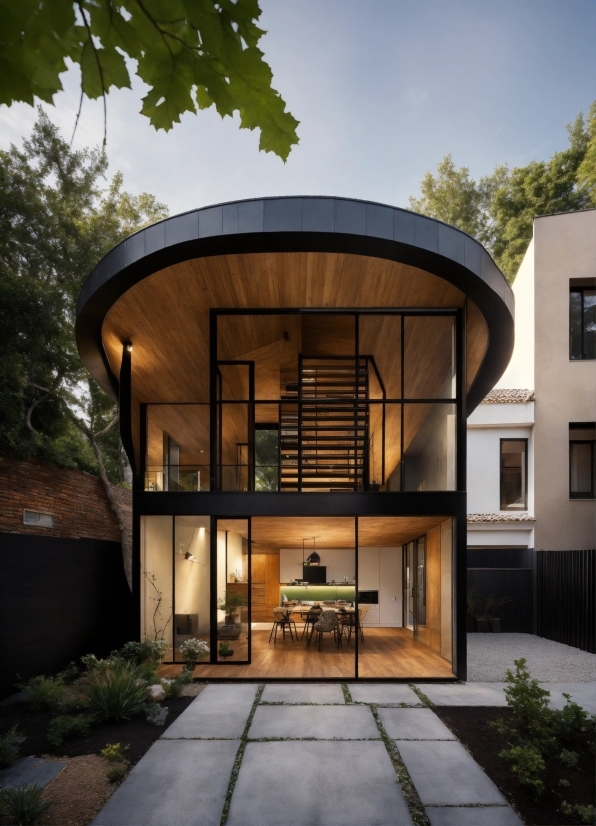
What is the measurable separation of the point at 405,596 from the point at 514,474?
4.20 meters

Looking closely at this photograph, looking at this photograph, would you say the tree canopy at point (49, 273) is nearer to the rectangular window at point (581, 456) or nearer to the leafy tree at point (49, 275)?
the leafy tree at point (49, 275)

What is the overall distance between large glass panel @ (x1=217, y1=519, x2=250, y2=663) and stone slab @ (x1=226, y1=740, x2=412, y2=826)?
3849 mm

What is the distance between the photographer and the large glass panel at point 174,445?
11.3m

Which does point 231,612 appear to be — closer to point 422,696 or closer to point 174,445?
point 422,696

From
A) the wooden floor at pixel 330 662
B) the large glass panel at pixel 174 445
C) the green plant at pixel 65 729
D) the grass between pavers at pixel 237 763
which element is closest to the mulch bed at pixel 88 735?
the green plant at pixel 65 729

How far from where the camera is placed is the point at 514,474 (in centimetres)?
1573

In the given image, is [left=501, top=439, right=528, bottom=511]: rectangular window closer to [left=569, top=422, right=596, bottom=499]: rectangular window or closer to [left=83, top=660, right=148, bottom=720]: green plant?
[left=569, top=422, right=596, bottom=499]: rectangular window

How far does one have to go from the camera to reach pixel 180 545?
34.8 ft

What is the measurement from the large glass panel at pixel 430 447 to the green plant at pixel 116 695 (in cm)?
517

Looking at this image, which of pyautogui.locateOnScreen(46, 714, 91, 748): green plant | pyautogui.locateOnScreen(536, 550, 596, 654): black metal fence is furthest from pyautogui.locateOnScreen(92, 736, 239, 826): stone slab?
pyautogui.locateOnScreen(536, 550, 596, 654): black metal fence

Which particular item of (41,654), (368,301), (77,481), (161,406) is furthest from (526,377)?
(41,654)

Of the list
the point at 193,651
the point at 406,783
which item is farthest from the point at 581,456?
the point at 406,783

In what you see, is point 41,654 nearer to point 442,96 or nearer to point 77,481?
point 77,481

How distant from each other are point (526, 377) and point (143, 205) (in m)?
12.6
